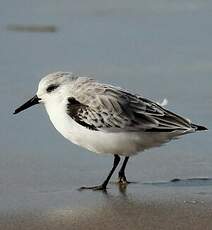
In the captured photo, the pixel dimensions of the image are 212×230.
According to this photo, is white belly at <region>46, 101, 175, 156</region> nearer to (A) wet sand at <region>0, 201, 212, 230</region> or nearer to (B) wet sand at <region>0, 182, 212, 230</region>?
(B) wet sand at <region>0, 182, 212, 230</region>

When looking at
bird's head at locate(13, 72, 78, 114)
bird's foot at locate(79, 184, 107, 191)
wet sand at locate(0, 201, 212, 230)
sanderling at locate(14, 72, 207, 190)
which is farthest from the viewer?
bird's head at locate(13, 72, 78, 114)

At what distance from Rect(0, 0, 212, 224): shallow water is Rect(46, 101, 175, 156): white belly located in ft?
1.00

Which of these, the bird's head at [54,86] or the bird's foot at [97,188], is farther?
the bird's head at [54,86]

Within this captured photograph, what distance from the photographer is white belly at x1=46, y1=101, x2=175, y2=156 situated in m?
8.38

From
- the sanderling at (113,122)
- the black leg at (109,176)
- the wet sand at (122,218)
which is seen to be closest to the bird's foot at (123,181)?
the sanderling at (113,122)

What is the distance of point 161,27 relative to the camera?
14.2 metres

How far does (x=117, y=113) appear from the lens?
846cm

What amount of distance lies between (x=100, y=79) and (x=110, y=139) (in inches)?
131

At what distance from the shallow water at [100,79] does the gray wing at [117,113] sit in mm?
491

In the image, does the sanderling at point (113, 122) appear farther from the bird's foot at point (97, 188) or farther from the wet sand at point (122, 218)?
the wet sand at point (122, 218)

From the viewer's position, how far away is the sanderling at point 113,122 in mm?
8383

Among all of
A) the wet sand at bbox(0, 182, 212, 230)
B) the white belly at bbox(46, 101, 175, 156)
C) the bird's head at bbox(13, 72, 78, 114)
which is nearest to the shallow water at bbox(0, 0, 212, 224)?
the wet sand at bbox(0, 182, 212, 230)

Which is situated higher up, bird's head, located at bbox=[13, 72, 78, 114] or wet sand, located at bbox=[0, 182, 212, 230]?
bird's head, located at bbox=[13, 72, 78, 114]

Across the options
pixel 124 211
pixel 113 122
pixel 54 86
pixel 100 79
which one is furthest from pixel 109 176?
pixel 100 79
